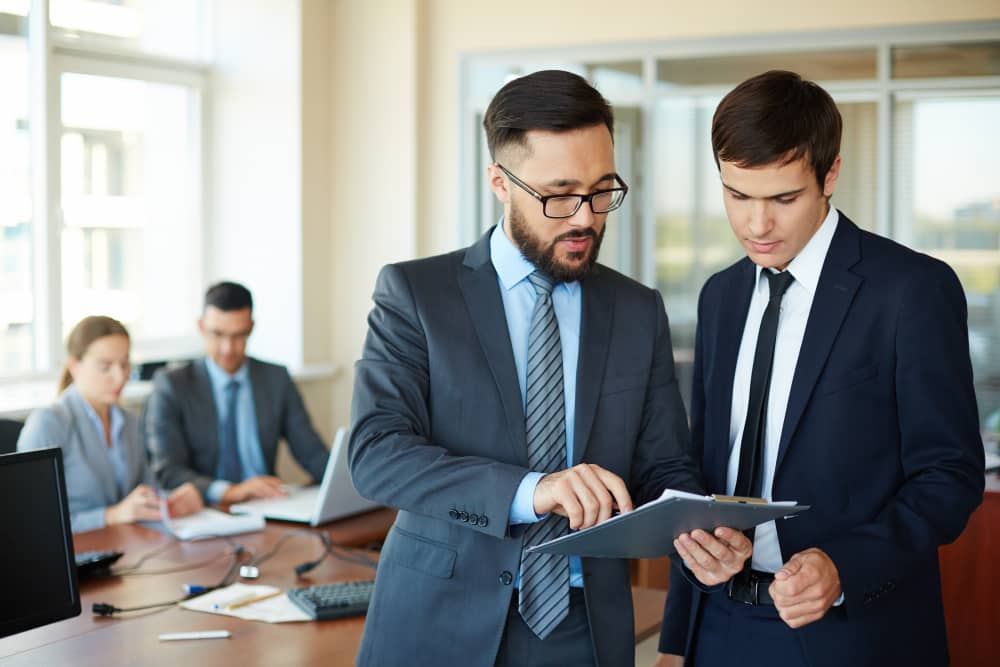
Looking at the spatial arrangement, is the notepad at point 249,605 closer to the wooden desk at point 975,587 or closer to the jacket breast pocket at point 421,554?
the jacket breast pocket at point 421,554

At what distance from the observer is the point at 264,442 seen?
5070mm

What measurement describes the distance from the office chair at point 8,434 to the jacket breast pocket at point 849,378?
10.1ft

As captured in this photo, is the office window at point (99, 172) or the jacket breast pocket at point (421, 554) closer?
the jacket breast pocket at point (421, 554)

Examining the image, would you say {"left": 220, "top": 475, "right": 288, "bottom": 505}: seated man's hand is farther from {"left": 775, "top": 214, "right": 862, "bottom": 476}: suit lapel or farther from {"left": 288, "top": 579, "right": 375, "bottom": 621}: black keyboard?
{"left": 775, "top": 214, "right": 862, "bottom": 476}: suit lapel

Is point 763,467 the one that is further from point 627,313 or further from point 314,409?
point 314,409

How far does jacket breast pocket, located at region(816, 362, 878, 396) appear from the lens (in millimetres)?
1895

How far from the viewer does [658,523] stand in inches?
65.9

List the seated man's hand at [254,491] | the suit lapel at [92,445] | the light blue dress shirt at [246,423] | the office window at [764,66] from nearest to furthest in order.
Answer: the suit lapel at [92,445]
the seated man's hand at [254,491]
the light blue dress shirt at [246,423]
the office window at [764,66]

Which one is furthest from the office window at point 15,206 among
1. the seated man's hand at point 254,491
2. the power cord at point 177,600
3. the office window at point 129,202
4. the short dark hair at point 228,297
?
the power cord at point 177,600

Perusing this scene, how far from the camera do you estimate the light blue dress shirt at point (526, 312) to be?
189 cm

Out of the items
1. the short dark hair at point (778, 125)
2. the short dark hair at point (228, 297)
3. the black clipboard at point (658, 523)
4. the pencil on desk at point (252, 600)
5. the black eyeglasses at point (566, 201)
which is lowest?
the pencil on desk at point (252, 600)

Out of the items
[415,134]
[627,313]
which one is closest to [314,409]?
[415,134]

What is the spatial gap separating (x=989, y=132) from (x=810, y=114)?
14.2ft

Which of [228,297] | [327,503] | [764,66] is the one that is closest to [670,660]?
[327,503]
